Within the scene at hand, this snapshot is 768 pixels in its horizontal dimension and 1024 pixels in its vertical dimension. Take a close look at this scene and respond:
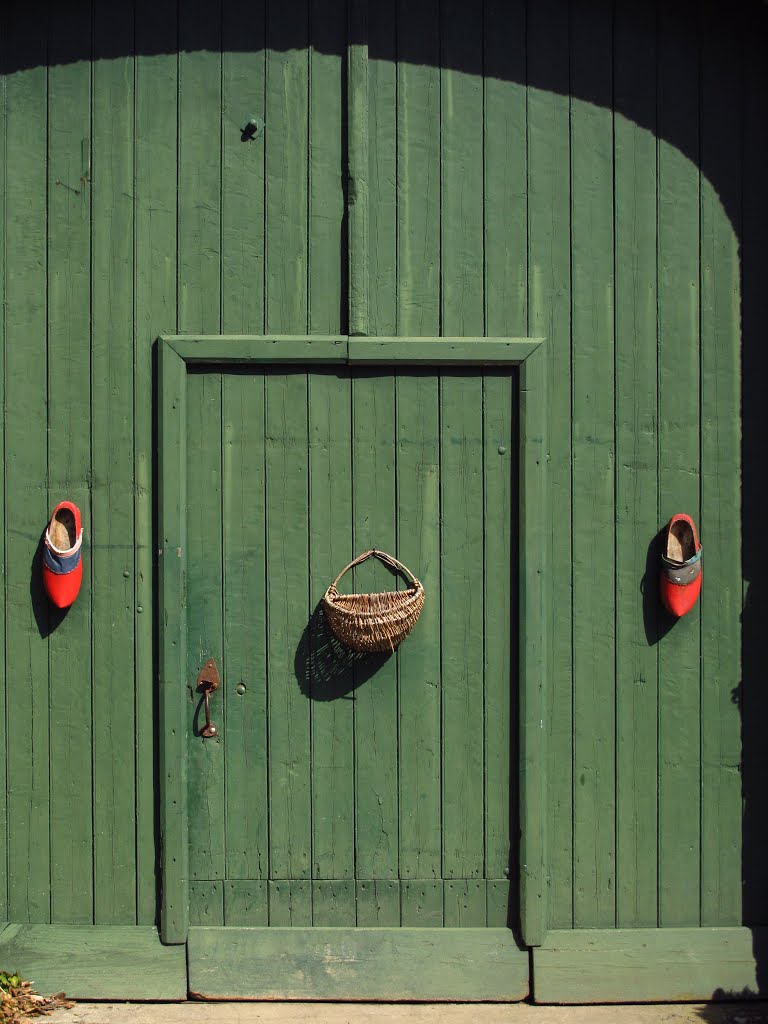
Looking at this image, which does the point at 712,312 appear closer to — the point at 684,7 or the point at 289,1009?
the point at 684,7

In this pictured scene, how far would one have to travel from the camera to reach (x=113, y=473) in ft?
11.1

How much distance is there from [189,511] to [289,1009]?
178 cm

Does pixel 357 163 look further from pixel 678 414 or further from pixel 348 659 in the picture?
pixel 348 659

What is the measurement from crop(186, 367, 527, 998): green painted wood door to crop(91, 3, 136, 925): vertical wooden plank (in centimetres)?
23

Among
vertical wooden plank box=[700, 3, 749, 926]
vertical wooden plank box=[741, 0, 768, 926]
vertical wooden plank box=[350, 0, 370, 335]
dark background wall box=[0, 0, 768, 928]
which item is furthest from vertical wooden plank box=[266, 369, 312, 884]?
vertical wooden plank box=[741, 0, 768, 926]

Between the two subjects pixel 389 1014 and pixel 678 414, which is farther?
pixel 678 414

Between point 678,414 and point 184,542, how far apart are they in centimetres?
184

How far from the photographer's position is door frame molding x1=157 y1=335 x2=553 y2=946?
3340 millimetres

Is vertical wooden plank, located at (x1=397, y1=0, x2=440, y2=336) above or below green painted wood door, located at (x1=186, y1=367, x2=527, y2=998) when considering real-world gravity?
above

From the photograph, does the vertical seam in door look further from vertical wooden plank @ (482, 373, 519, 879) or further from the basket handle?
the basket handle

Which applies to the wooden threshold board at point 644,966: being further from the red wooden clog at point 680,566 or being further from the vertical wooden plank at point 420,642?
the red wooden clog at point 680,566

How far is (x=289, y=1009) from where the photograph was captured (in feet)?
10.8

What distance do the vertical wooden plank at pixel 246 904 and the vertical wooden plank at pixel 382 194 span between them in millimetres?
2040

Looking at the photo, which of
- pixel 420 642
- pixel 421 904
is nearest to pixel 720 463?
pixel 420 642
